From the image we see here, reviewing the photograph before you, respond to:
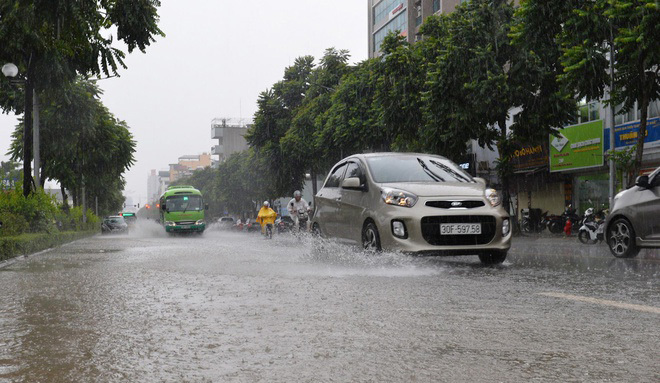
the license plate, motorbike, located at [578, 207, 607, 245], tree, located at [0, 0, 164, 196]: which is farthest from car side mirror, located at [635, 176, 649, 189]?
tree, located at [0, 0, 164, 196]

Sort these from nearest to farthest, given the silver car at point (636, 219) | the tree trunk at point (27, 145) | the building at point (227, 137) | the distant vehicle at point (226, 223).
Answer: the silver car at point (636, 219)
the tree trunk at point (27, 145)
the distant vehicle at point (226, 223)
the building at point (227, 137)

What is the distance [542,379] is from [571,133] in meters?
30.1

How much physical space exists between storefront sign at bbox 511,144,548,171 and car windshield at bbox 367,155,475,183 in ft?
78.2

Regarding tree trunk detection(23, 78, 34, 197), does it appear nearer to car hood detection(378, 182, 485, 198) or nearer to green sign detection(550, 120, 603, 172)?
car hood detection(378, 182, 485, 198)

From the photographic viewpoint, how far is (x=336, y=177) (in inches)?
471

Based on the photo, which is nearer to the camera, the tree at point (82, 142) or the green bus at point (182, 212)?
the tree at point (82, 142)

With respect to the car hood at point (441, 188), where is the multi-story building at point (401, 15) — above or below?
above

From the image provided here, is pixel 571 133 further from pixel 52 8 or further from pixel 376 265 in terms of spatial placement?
pixel 376 265

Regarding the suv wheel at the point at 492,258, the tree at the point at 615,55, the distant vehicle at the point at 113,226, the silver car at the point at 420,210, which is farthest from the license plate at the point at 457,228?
the distant vehicle at the point at 113,226

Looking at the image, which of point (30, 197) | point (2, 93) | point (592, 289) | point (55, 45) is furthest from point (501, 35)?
point (592, 289)

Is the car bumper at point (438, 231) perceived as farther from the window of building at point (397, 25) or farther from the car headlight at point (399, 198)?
the window of building at point (397, 25)

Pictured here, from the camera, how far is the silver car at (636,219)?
35.7 ft

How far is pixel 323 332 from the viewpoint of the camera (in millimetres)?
4852

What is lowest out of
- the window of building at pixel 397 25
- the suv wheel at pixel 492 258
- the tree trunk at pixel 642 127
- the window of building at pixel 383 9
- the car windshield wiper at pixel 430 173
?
the suv wheel at pixel 492 258
